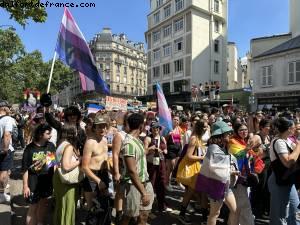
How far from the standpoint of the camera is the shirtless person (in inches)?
165

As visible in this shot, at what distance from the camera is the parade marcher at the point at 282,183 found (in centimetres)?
421

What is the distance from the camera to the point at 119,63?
310 feet

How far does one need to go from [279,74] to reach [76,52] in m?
24.1

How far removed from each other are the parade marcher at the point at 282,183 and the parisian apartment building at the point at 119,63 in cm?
8368

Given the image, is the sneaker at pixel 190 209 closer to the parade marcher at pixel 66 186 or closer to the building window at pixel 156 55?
the parade marcher at pixel 66 186

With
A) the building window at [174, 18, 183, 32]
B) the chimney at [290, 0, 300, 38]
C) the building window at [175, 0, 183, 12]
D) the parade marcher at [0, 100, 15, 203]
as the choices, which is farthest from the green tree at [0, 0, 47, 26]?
the building window at [175, 0, 183, 12]

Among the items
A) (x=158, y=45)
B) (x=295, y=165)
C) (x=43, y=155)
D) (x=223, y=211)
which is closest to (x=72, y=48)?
(x=43, y=155)

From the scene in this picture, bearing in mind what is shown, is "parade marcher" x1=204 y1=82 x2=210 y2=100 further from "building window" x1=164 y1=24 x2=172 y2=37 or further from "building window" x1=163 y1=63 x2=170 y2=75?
"building window" x1=164 y1=24 x2=172 y2=37

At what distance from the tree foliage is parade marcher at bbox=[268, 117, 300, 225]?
82.7 ft

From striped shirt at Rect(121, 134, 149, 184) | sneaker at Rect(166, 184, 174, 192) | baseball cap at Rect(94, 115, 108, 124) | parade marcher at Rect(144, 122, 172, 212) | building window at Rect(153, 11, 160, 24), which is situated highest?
building window at Rect(153, 11, 160, 24)

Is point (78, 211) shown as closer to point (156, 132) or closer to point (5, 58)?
point (156, 132)

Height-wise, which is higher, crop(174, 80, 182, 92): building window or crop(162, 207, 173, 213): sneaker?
crop(174, 80, 182, 92): building window

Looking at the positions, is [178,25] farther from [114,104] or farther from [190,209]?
[190,209]

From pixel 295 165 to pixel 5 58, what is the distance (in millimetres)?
27396
